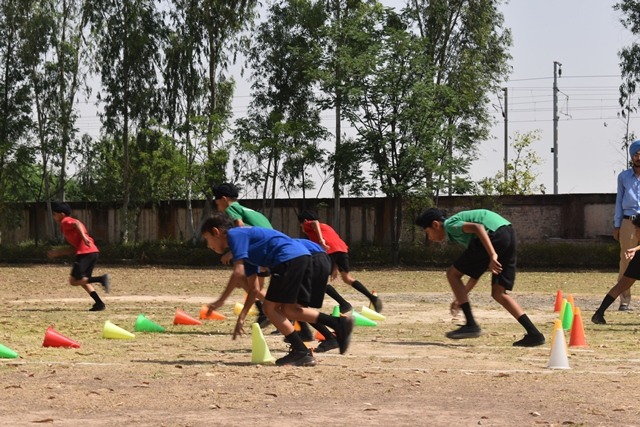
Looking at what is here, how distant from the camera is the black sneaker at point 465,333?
12344 millimetres

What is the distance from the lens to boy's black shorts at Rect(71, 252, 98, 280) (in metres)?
17.5

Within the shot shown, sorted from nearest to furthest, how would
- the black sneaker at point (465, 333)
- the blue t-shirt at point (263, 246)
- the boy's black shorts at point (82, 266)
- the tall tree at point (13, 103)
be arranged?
the blue t-shirt at point (263, 246), the black sneaker at point (465, 333), the boy's black shorts at point (82, 266), the tall tree at point (13, 103)

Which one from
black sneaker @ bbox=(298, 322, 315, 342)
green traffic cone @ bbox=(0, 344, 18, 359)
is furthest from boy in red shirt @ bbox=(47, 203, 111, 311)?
green traffic cone @ bbox=(0, 344, 18, 359)

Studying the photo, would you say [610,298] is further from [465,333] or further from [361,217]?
[361,217]

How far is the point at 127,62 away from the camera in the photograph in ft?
151

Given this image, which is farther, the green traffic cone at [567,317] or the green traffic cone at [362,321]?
the green traffic cone at [362,321]

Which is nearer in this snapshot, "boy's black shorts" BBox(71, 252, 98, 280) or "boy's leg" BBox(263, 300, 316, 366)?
"boy's leg" BBox(263, 300, 316, 366)

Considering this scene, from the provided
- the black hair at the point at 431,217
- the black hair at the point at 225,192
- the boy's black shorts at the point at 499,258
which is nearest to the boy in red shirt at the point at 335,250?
the black hair at the point at 225,192

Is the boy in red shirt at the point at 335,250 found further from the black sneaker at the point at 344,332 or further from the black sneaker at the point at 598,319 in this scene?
the black sneaker at the point at 344,332

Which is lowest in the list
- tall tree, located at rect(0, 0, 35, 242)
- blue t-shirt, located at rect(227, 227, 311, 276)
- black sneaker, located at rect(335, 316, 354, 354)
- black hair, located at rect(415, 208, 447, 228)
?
black sneaker, located at rect(335, 316, 354, 354)

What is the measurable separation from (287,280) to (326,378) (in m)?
1.01

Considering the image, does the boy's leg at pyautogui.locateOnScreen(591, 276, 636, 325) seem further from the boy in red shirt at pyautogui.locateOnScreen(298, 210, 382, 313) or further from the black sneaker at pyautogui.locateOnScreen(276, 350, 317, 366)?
the black sneaker at pyautogui.locateOnScreen(276, 350, 317, 366)

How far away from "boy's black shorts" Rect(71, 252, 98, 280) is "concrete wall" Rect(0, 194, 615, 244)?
24311mm

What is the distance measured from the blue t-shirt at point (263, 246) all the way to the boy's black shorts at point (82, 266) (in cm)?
792
